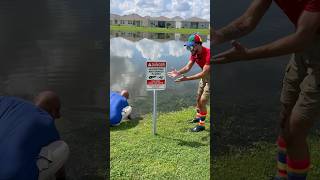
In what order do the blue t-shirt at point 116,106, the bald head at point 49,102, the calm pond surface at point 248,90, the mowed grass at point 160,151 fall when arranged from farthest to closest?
the blue t-shirt at point 116,106
the mowed grass at point 160,151
the bald head at point 49,102
the calm pond surface at point 248,90

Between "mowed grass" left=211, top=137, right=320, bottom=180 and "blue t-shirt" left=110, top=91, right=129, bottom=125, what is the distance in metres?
2.93

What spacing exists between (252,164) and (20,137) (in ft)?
4.92

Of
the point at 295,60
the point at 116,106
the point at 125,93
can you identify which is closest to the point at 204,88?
the point at 116,106

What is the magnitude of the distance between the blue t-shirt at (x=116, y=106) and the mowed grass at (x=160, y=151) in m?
0.12

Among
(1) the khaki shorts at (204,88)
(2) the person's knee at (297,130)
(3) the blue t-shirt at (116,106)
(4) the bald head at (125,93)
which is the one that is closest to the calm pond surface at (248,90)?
(2) the person's knee at (297,130)

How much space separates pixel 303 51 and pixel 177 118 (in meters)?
4.11

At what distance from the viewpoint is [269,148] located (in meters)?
2.68

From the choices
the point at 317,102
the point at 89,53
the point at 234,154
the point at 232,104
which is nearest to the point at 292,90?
the point at 317,102

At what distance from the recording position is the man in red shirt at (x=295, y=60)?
210cm

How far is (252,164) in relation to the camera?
9.39ft

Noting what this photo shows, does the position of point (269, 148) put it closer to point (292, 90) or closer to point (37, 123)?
point (292, 90)

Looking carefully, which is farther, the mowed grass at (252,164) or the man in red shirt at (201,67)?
the man in red shirt at (201,67)

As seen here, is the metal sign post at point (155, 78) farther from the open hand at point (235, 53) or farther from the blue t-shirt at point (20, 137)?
the open hand at point (235, 53)

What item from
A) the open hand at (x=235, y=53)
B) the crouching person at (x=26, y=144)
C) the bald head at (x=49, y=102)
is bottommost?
the crouching person at (x=26, y=144)
